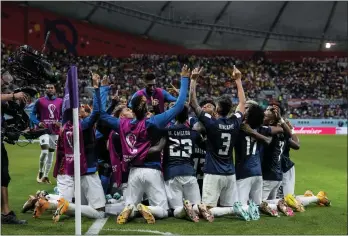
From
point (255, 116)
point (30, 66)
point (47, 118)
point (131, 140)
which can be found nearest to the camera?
point (30, 66)

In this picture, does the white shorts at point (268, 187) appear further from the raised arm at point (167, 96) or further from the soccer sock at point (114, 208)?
the soccer sock at point (114, 208)

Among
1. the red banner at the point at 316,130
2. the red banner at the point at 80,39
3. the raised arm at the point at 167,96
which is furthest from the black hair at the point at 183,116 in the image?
the red banner at the point at 80,39

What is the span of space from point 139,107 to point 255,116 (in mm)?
1818

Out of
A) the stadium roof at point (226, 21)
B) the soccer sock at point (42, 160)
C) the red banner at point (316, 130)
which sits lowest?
the soccer sock at point (42, 160)

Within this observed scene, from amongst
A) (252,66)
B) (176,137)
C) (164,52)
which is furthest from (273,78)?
(176,137)

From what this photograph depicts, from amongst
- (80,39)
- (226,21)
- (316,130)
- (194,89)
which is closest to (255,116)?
(194,89)

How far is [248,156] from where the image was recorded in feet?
23.5

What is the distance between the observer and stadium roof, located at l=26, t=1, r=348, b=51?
129 ft

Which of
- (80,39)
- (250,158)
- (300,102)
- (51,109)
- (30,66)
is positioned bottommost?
(250,158)

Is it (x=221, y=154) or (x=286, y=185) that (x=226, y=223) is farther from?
(x=286, y=185)

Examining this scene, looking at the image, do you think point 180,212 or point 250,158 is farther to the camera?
point 250,158

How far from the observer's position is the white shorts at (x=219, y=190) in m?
6.79

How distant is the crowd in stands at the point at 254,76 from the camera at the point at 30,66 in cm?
3002

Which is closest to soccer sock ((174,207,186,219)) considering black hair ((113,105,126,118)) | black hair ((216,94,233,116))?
black hair ((216,94,233,116))
